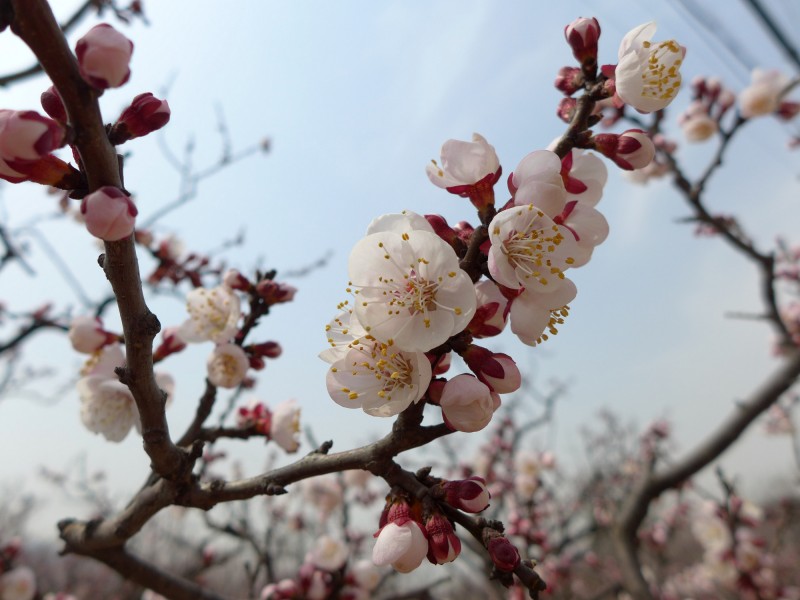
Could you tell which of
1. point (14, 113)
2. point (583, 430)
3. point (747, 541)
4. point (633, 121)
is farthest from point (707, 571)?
point (583, 430)

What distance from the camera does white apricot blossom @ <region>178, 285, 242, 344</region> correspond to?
1.72 m

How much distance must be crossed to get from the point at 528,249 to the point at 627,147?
339 mm

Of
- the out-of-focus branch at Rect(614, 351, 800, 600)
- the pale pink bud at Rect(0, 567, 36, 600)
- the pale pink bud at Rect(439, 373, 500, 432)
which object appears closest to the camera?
the pale pink bud at Rect(439, 373, 500, 432)

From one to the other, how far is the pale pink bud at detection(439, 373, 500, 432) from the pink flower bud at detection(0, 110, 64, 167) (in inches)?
29.3

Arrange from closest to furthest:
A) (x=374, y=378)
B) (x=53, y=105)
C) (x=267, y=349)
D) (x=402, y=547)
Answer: (x=53, y=105) → (x=402, y=547) → (x=374, y=378) → (x=267, y=349)

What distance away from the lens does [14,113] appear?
2.48 feet

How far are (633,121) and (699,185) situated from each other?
59cm

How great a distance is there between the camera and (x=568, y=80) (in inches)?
49.3

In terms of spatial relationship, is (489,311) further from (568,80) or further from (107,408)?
(107,408)

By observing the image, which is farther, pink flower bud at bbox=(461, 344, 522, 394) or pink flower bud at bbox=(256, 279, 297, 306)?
pink flower bud at bbox=(256, 279, 297, 306)

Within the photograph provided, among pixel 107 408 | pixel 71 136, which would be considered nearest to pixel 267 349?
pixel 107 408

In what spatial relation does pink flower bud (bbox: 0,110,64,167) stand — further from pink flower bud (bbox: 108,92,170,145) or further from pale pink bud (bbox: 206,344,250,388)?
pale pink bud (bbox: 206,344,250,388)

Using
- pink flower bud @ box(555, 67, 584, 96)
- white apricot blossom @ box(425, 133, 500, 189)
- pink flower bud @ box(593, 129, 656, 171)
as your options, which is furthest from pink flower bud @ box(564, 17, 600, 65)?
white apricot blossom @ box(425, 133, 500, 189)

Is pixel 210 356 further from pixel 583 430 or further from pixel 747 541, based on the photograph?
pixel 583 430
